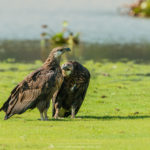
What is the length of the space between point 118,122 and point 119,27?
32708 mm

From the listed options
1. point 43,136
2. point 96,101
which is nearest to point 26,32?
point 96,101

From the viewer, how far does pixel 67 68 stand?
9727 millimetres

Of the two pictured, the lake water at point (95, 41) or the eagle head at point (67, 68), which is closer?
the eagle head at point (67, 68)

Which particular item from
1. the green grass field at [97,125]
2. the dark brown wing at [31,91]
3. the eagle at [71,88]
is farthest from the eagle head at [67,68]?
the green grass field at [97,125]

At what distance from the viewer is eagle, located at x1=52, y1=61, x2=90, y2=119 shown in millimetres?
9820

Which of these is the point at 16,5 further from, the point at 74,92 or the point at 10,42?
the point at 74,92

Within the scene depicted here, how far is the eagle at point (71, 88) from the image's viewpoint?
9.82 m

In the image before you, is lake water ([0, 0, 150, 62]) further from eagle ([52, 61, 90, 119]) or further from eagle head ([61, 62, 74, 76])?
eagle head ([61, 62, 74, 76])

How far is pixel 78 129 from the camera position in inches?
325

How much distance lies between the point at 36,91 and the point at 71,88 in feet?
3.17

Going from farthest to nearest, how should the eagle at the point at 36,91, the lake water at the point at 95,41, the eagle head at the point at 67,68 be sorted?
the lake water at the point at 95,41 → the eagle head at the point at 67,68 → the eagle at the point at 36,91

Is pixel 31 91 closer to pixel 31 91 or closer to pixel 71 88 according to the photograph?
pixel 31 91

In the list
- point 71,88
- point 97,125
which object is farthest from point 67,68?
point 97,125

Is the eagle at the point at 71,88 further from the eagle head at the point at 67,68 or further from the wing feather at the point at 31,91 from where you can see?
the wing feather at the point at 31,91
